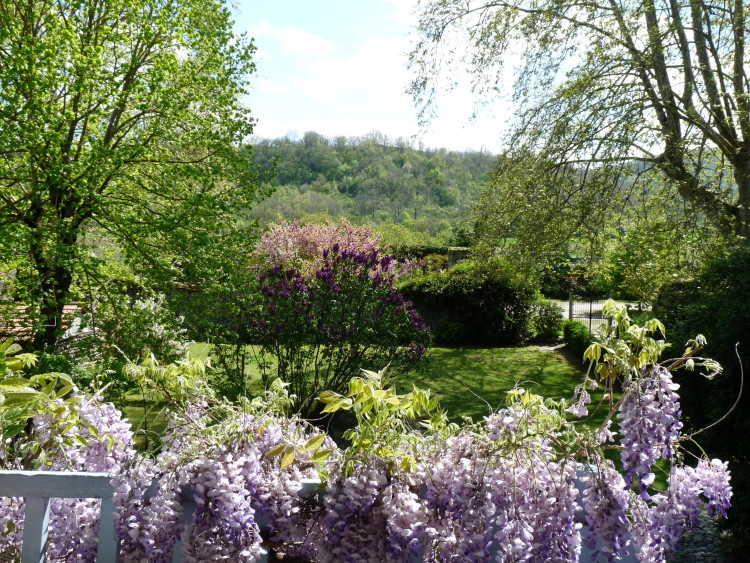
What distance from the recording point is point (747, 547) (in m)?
4.30

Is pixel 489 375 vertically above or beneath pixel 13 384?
beneath

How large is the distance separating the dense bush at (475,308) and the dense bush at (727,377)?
8839 mm

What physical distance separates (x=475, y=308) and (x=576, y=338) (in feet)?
9.50

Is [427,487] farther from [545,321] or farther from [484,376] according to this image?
[545,321]

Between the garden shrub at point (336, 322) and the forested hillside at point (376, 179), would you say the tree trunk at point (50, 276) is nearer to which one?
the garden shrub at point (336, 322)

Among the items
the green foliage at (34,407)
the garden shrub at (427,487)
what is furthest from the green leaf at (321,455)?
the green foliage at (34,407)

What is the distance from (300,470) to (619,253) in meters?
13.5

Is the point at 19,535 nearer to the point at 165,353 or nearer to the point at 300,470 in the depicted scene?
the point at 300,470

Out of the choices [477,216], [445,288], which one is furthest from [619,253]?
[477,216]

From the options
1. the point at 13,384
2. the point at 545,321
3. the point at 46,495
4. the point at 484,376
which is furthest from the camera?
the point at 545,321

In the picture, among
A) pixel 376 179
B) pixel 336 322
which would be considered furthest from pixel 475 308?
pixel 376 179

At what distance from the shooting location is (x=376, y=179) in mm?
53500

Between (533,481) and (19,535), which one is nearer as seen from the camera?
(533,481)

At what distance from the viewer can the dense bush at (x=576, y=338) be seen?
11234mm
